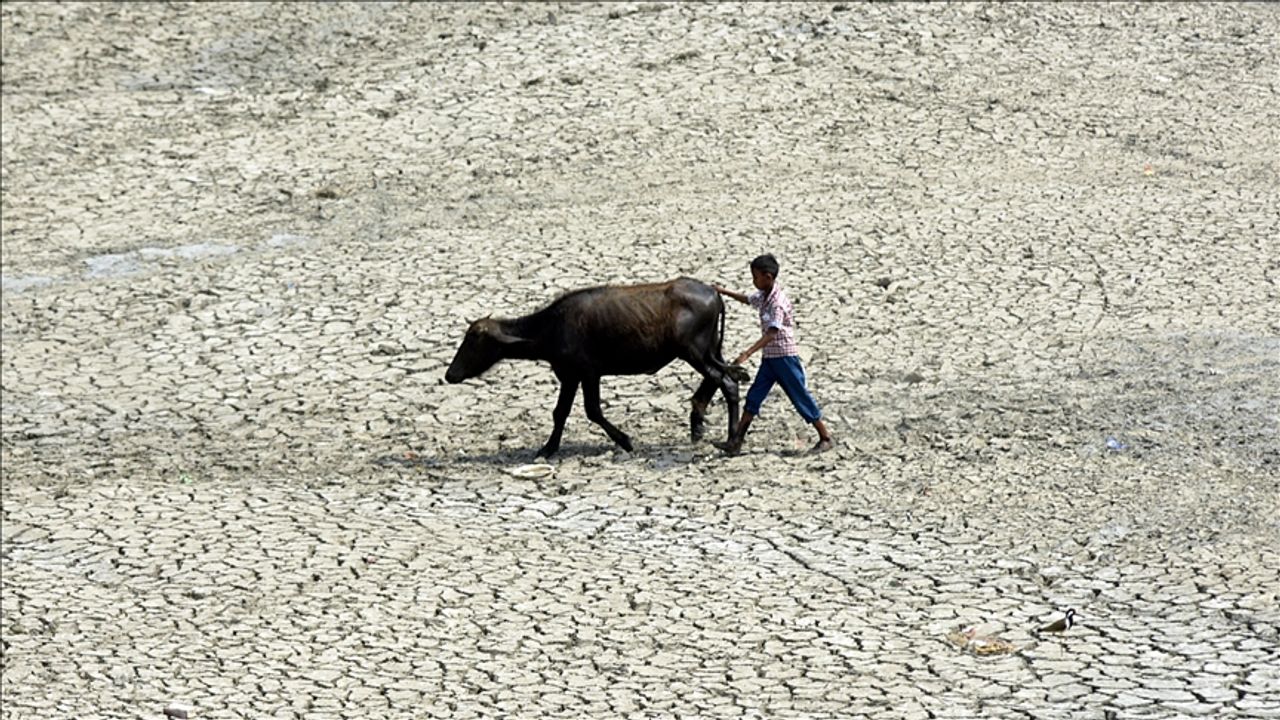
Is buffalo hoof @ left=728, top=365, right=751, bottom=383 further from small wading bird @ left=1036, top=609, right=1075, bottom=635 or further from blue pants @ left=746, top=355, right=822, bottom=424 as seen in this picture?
small wading bird @ left=1036, top=609, right=1075, bottom=635

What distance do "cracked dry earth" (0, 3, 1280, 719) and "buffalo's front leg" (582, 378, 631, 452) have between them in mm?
153

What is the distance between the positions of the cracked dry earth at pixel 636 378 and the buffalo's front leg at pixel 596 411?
6.0 inches

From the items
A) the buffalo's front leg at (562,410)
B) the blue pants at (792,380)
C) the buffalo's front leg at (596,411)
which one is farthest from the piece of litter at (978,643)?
the buffalo's front leg at (562,410)

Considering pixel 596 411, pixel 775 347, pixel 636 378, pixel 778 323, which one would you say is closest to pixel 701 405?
pixel 596 411

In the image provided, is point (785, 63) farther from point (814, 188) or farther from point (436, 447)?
point (436, 447)

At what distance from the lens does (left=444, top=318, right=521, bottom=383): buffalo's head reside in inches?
475

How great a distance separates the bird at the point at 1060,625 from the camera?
910 centimetres

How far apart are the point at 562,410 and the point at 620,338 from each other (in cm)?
59

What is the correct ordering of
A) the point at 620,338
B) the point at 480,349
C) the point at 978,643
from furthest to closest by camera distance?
the point at 480,349 → the point at 620,338 → the point at 978,643

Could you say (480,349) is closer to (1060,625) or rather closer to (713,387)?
(713,387)

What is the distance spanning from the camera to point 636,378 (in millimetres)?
13125

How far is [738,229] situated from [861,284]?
1.47m

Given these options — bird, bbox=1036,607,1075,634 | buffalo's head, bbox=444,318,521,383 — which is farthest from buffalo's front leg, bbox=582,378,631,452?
bird, bbox=1036,607,1075,634

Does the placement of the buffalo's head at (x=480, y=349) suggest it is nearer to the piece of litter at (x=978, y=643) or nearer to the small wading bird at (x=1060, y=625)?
the piece of litter at (x=978, y=643)
